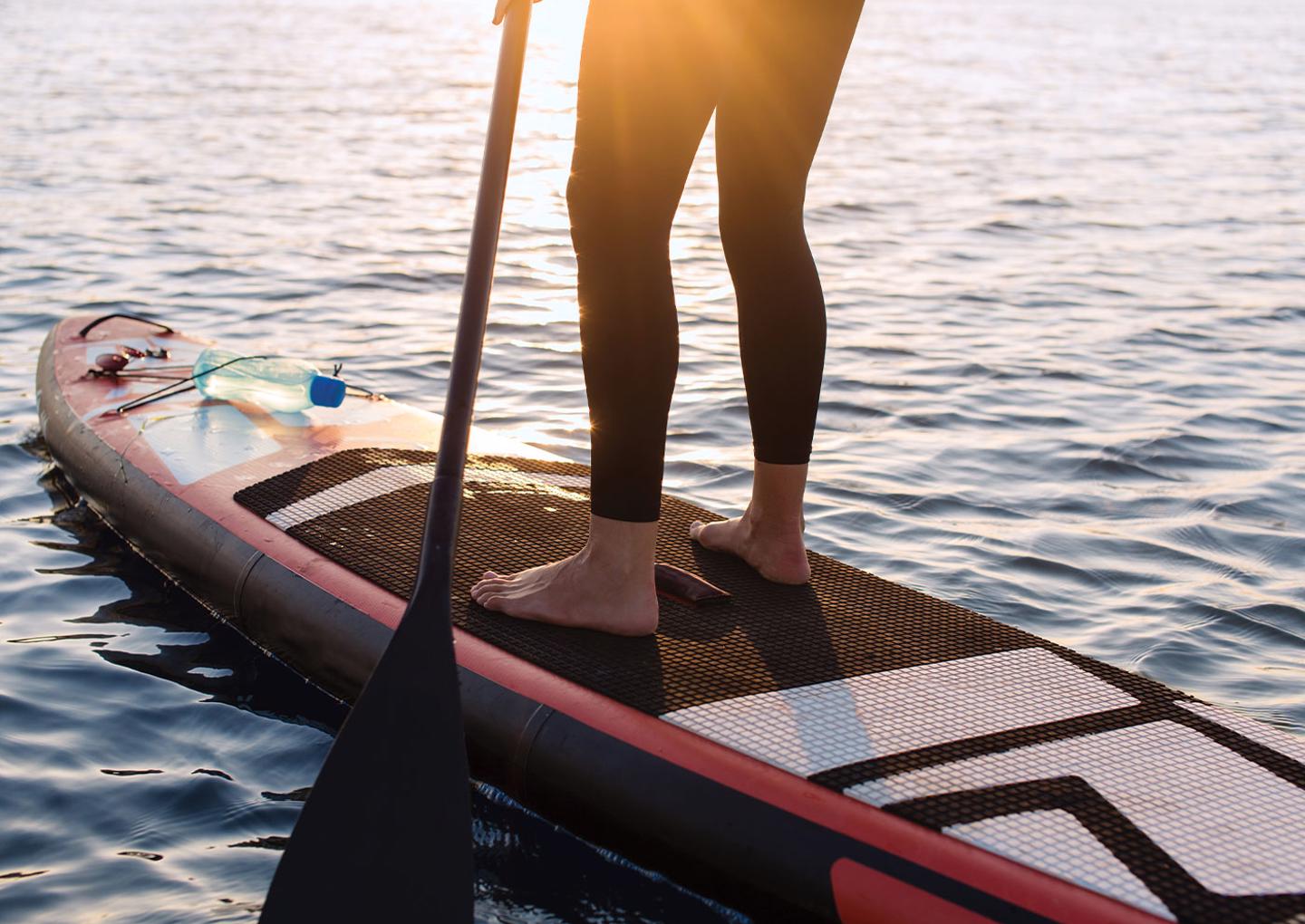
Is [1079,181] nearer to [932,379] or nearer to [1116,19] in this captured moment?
[932,379]

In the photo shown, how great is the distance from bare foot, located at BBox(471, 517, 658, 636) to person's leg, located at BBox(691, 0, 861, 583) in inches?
14.3

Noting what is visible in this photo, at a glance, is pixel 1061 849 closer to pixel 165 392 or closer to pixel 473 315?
pixel 473 315

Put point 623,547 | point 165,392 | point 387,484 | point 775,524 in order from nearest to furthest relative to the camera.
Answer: point 623,547
point 775,524
point 387,484
point 165,392

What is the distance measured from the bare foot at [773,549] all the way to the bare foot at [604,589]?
368mm

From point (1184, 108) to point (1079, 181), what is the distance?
5624 mm

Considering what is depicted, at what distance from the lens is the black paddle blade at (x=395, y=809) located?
1.76 meters

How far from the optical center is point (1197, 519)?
13.0ft

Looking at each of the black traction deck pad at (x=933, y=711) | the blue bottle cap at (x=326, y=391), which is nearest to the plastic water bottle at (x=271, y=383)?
the blue bottle cap at (x=326, y=391)

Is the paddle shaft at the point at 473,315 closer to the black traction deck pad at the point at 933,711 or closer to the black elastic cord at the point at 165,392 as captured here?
the black traction deck pad at the point at 933,711

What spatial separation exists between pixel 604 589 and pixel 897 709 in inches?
21.1

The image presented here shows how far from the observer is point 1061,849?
1.83 m

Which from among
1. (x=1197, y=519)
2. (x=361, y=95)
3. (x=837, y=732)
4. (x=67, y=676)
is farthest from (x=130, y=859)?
(x=361, y=95)

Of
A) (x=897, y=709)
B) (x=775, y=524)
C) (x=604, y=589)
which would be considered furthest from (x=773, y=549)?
(x=897, y=709)

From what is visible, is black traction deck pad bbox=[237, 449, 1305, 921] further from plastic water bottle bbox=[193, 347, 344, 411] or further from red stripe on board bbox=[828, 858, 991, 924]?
plastic water bottle bbox=[193, 347, 344, 411]
